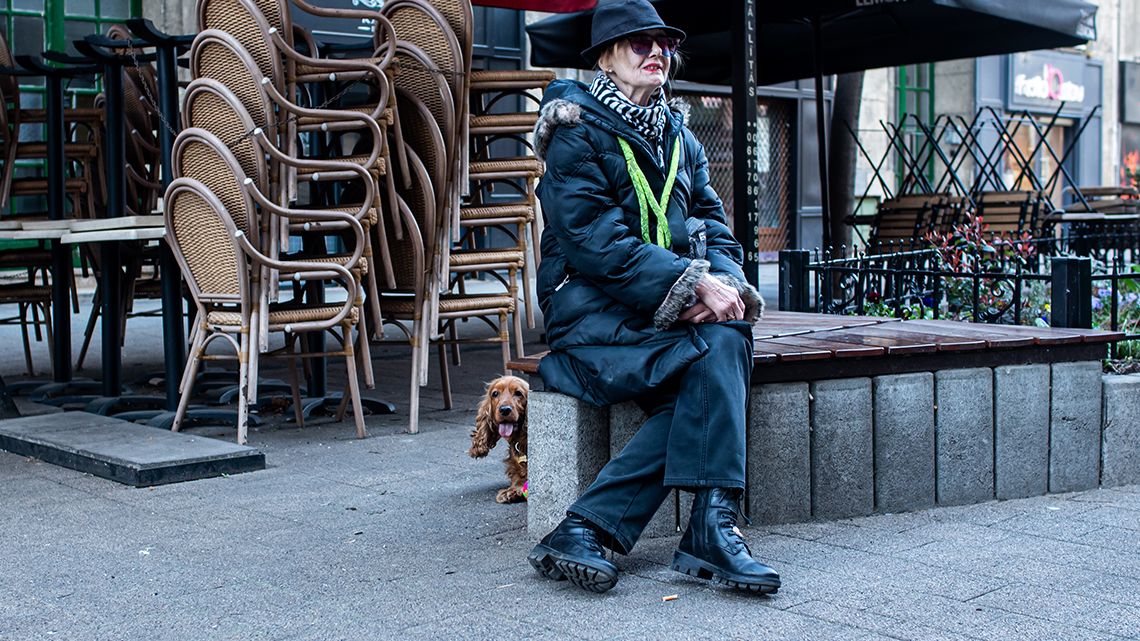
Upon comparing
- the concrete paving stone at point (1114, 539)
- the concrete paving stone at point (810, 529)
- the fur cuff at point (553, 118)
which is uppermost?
the fur cuff at point (553, 118)

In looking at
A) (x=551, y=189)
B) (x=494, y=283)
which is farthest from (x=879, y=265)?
(x=494, y=283)

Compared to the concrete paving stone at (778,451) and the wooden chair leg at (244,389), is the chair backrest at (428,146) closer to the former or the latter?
the wooden chair leg at (244,389)

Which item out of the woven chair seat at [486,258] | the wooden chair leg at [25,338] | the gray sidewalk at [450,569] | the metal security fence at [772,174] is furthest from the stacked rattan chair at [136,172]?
the metal security fence at [772,174]

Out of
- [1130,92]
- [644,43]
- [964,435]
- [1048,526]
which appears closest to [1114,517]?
[1048,526]

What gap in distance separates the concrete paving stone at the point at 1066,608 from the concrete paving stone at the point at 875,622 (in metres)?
0.30

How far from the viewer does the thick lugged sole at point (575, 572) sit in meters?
3.64

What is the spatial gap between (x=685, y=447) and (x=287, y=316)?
8.47 feet

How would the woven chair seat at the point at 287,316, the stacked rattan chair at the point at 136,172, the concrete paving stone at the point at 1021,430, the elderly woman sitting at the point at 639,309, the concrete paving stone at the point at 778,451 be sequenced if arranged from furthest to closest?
the stacked rattan chair at the point at 136,172
the woven chair seat at the point at 287,316
the concrete paving stone at the point at 1021,430
the concrete paving stone at the point at 778,451
the elderly woman sitting at the point at 639,309

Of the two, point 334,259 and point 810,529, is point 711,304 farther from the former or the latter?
point 334,259

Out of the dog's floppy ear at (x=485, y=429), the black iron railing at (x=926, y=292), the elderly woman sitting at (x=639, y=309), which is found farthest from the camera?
the black iron railing at (x=926, y=292)

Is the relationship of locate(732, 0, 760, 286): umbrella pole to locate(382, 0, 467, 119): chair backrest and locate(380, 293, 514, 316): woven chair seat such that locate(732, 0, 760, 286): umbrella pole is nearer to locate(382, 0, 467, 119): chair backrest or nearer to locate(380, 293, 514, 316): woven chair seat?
locate(380, 293, 514, 316): woven chair seat

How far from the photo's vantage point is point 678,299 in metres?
3.84

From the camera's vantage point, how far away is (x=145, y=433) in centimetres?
571

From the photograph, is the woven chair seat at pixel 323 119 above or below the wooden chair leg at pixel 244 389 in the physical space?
above
